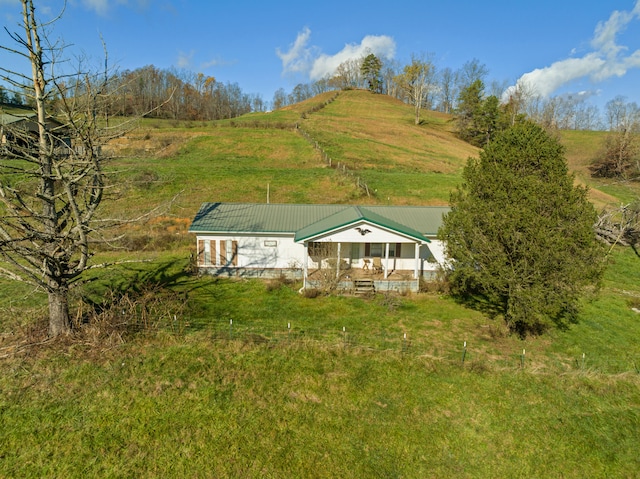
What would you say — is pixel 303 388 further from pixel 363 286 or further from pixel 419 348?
pixel 363 286

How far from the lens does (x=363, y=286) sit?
1995cm

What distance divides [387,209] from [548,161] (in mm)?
13095

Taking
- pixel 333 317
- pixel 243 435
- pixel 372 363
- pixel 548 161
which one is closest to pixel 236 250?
pixel 333 317

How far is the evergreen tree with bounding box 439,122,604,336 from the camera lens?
13.0 metres

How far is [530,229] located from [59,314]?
16678mm

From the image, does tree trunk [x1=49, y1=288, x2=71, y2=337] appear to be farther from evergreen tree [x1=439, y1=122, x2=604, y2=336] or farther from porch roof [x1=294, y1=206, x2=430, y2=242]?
evergreen tree [x1=439, y1=122, x2=604, y2=336]

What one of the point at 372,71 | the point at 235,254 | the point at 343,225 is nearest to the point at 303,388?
the point at 343,225

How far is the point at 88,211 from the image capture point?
1133cm

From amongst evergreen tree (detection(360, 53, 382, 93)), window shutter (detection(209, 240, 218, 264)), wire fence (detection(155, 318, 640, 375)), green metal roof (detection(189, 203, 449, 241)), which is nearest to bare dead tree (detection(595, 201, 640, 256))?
green metal roof (detection(189, 203, 449, 241))

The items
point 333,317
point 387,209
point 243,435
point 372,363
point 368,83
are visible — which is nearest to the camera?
point 243,435

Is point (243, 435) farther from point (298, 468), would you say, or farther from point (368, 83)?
point (368, 83)

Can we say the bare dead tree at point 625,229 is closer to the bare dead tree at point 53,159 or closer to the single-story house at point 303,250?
the single-story house at point 303,250

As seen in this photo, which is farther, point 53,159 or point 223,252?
point 223,252

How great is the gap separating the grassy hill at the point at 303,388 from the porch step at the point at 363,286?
66cm
